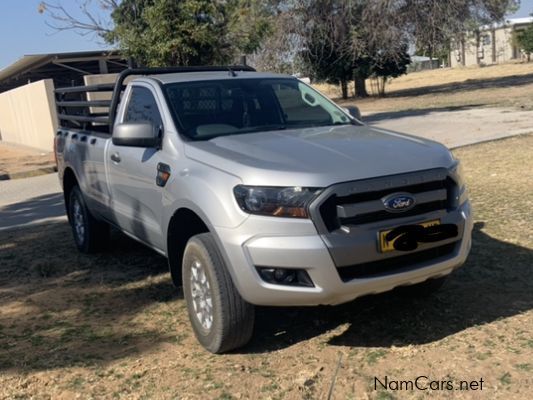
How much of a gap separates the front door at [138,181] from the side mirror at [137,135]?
12cm

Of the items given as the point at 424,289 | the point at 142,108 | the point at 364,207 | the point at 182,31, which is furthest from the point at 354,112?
the point at 182,31

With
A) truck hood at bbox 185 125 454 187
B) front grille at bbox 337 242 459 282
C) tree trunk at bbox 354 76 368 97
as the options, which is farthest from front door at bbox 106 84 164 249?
tree trunk at bbox 354 76 368 97

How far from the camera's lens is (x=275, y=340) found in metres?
4.21

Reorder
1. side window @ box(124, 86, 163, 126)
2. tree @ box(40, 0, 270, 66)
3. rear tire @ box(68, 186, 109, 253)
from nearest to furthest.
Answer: side window @ box(124, 86, 163, 126), rear tire @ box(68, 186, 109, 253), tree @ box(40, 0, 270, 66)

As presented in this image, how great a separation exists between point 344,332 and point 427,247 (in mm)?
921

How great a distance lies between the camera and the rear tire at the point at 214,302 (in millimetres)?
3736

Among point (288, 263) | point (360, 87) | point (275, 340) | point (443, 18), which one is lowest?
point (360, 87)

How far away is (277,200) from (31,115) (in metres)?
19.6

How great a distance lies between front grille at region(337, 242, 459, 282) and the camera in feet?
11.7

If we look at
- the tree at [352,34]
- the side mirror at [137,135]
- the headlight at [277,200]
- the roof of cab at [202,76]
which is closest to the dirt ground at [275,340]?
the headlight at [277,200]

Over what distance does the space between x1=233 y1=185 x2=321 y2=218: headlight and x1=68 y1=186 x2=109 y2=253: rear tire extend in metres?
3.40

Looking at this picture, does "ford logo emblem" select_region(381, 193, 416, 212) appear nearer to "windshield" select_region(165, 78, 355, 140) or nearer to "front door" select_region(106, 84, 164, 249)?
"windshield" select_region(165, 78, 355, 140)

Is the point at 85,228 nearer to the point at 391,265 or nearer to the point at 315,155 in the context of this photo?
the point at 315,155

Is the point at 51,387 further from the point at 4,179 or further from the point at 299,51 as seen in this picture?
the point at 299,51
